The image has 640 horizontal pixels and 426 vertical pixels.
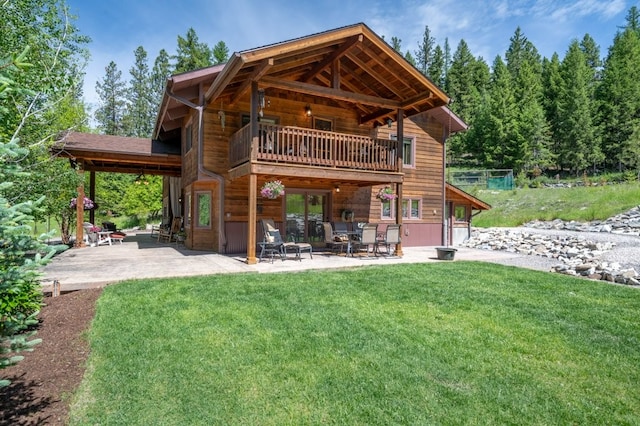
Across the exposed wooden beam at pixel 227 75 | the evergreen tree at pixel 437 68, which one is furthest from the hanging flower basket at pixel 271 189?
the evergreen tree at pixel 437 68

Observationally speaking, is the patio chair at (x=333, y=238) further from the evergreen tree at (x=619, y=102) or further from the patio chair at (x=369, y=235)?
the evergreen tree at (x=619, y=102)

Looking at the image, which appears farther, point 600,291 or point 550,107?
point 550,107

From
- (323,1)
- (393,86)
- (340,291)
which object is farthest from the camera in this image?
(323,1)

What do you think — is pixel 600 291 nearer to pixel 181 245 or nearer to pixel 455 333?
pixel 455 333

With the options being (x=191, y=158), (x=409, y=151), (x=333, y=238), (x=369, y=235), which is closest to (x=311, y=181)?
(x=333, y=238)

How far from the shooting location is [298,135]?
32.1ft

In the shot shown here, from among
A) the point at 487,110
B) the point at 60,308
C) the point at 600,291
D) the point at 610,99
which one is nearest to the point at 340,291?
the point at 60,308

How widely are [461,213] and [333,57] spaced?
10.1 meters

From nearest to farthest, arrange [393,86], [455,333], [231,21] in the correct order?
1. [455,333]
2. [393,86]
3. [231,21]

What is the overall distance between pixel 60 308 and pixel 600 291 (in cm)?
882

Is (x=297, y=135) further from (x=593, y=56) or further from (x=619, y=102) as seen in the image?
(x=593, y=56)

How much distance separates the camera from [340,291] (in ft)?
20.2

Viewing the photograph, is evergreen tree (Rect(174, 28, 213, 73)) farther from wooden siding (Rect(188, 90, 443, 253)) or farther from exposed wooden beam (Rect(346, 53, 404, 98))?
exposed wooden beam (Rect(346, 53, 404, 98))

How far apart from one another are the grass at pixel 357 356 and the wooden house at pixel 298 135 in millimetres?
3932
